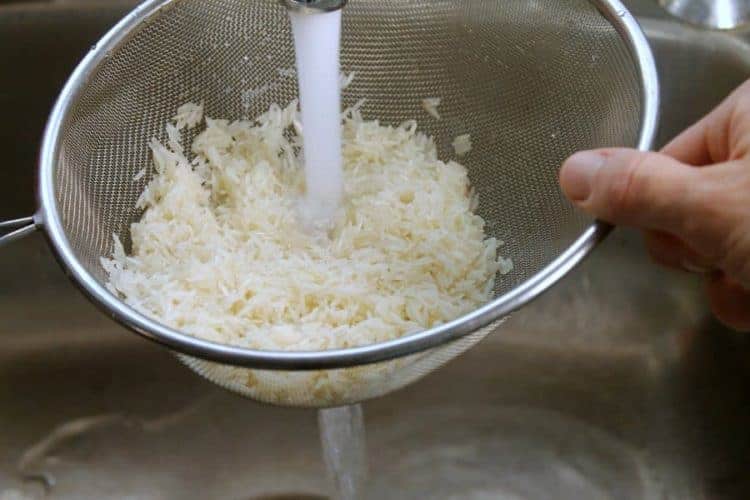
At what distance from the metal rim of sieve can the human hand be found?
1.7 inches

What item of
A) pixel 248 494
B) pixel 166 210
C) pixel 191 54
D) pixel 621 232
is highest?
pixel 191 54

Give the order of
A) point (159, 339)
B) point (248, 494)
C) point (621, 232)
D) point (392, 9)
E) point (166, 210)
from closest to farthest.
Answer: point (159, 339), point (166, 210), point (392, 9), point (248, 494), point (621, 232)

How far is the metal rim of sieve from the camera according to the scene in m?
0.60

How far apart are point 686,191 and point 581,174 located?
0.08m

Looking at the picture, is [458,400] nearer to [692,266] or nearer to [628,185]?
[692,266]

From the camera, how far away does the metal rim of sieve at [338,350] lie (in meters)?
0.60

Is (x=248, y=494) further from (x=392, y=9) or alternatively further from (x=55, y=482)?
(x=392, y=9)

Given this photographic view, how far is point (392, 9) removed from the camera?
953 mm

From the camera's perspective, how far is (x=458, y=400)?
44.7 inches

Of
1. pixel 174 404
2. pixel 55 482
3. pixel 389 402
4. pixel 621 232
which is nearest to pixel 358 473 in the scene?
pixel 389 402

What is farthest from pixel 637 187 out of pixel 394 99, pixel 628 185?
pixel 394 99

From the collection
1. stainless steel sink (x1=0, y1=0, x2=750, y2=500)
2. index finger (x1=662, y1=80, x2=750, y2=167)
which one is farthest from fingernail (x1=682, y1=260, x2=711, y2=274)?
stainless steel sink (x1=0, y1=0, x2=750, y2=500)

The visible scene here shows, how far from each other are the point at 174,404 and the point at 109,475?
124 millimetres

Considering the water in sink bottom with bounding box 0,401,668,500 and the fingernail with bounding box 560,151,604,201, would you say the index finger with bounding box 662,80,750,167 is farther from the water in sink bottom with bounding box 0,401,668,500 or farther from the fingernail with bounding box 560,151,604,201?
the water in sink bottom with bounding box 0,401,668,500
